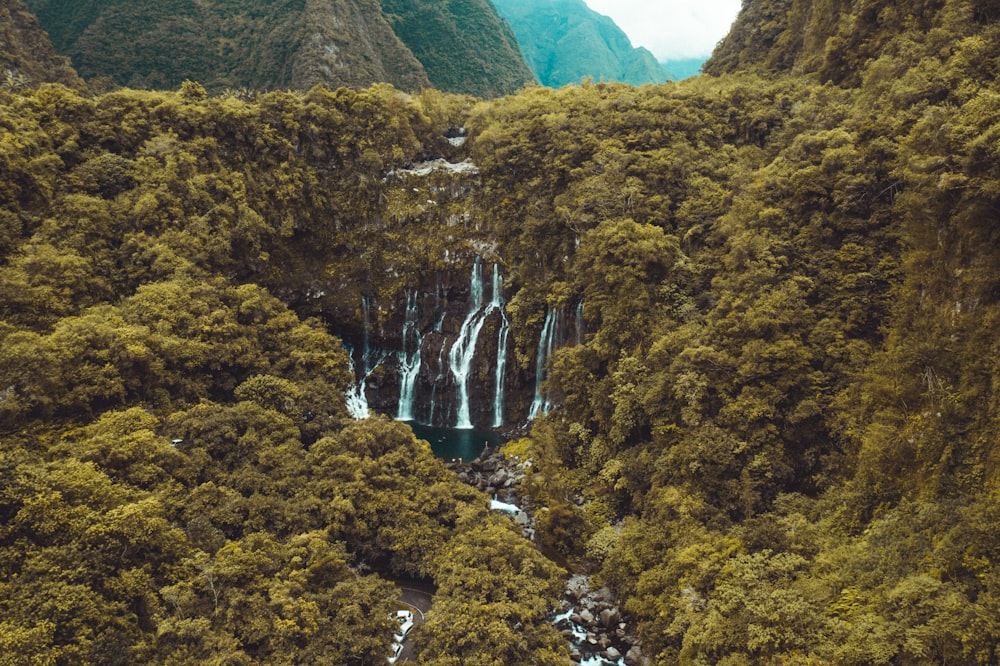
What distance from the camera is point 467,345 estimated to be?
33.7 meters

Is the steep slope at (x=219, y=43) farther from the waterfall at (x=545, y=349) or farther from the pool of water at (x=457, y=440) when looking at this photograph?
the pool of water at (x=457, y=440)

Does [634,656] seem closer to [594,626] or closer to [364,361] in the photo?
[594,626]

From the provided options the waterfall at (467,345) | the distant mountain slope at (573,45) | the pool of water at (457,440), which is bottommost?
the pool of water at (457,440)

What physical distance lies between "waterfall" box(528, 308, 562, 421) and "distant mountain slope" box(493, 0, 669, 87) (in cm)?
10163

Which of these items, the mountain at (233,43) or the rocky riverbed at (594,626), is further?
the mountain at (233,43)

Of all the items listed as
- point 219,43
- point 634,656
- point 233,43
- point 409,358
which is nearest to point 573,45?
point 233,43

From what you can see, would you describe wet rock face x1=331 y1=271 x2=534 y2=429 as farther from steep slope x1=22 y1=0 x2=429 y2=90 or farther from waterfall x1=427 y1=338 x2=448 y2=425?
steep slope x1=22 y1=0 x2=429 y2=90

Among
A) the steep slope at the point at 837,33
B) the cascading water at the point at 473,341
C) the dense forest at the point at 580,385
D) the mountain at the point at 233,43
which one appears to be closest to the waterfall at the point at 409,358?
the cascading water at the point at 473,341

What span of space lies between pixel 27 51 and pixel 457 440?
152ft

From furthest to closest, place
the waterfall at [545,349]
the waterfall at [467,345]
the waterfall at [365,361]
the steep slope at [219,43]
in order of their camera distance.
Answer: the steep slope at [219,43] → the waterfall at [365,361] → the waterfall at [467,345] → the waterfall at [545,349]

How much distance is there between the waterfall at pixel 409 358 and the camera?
113 ft

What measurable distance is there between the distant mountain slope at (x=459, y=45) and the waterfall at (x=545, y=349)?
51703 mm

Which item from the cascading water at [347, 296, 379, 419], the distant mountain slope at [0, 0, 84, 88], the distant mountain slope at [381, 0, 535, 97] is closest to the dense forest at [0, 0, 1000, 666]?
the cascading water at [347, 296, 379, 419]

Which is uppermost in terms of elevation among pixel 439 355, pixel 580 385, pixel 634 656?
pixel 580 385
